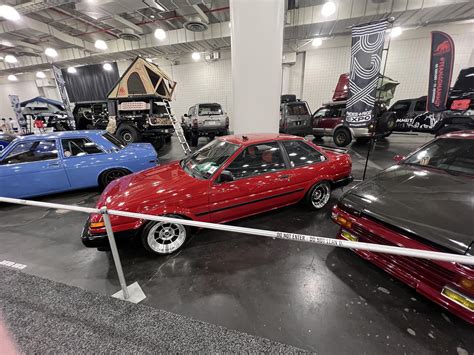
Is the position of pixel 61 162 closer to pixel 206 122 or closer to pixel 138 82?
pixel 138 82

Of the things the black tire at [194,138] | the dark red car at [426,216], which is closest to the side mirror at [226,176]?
the dark red car at [426,216]

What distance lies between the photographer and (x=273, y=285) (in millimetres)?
2021

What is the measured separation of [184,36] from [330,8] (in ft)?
20.2

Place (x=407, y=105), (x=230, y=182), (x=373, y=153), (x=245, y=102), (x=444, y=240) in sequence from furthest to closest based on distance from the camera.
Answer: (x=407, y=105) → (x=373, y=153) → (x=245, y=102) → (x=230, y=182) → (x=444, y=240)

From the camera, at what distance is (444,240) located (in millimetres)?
1497

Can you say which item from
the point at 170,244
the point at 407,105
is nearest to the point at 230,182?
the point at 170,244

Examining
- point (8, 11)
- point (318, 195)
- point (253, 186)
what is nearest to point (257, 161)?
point (253, 186)

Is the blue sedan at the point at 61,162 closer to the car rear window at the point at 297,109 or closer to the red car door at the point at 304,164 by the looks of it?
the red car door at the point at 304,164

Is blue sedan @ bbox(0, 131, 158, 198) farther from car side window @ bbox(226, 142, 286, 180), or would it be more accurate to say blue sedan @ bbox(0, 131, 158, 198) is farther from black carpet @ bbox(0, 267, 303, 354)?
car side window @ bbox(226, 142, 286, 180)

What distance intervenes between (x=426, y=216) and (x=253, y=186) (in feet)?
5.64

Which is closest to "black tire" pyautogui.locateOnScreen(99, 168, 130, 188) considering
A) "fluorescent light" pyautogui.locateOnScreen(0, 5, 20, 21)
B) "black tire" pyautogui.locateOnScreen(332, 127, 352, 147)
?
"fluorescent light" pyautogui.locateOnScreen(0, 5, 20, 21)

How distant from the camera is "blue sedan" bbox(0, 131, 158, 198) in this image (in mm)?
3594

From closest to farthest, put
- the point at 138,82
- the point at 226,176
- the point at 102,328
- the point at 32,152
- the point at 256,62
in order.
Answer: the point at 102,328 → the point at 226,176 → the point at 32,152 → the point at 256,62 → the point at 138,82

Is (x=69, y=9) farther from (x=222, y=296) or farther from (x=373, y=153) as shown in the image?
(x=373, y=153)
